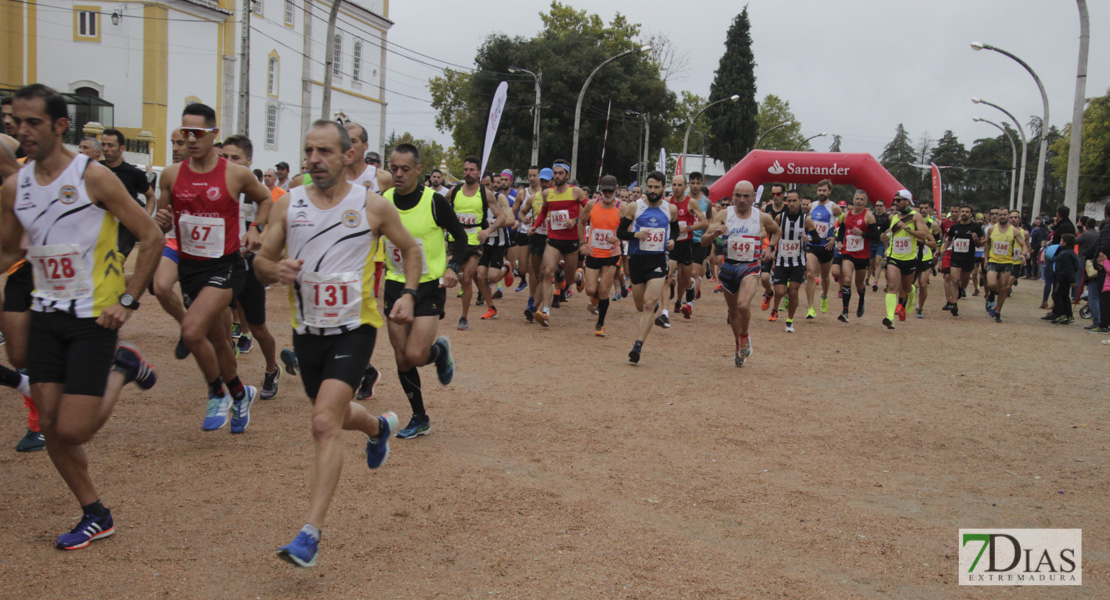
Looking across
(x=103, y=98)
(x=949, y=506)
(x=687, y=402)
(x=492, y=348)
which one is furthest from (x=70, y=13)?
(x=949, y=506)

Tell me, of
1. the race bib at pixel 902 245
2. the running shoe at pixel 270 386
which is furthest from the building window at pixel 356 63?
the running shoe at pixel 270 386

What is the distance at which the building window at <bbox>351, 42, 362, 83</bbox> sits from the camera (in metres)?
59.8

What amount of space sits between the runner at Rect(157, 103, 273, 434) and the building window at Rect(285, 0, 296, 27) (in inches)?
1960

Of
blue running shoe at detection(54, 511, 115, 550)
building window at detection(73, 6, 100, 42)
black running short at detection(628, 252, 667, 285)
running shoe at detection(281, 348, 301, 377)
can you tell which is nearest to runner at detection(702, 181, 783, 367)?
black running short at detection(628, 252, 667, 285)

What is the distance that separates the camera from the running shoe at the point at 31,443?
5.64 meters

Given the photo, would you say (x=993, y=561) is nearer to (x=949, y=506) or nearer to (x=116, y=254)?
(x=949, y=506)

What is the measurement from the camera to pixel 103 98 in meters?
44.5

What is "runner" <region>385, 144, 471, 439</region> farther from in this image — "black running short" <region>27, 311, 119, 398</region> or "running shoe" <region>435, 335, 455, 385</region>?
"black running short" <region>27, 311, 119, 398</region>

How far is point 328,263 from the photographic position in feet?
14.3

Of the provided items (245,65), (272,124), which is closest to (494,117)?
(245,65)

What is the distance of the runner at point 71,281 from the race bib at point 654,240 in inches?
261

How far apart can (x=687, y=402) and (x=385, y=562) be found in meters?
4.39

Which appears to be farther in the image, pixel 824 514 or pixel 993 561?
pixel 824 514

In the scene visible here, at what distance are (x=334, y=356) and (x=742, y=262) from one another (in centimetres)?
672
